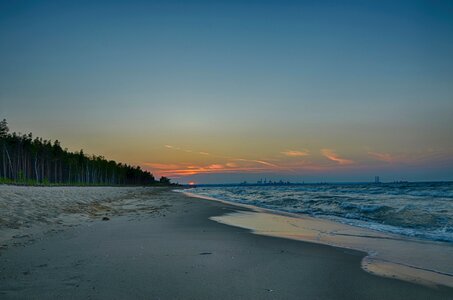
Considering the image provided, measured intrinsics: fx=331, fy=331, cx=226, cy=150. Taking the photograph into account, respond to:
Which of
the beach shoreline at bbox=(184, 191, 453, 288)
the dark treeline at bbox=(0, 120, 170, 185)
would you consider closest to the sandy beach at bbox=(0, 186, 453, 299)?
the beach shoreline at bbox=(184, 191, 453, 288)

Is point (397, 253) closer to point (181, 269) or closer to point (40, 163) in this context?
point (181, 269)

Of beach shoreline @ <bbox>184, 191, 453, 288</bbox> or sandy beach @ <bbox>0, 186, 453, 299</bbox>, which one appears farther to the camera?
beach shoreline @ <bbox>184, 191, 453, 288</bbox>

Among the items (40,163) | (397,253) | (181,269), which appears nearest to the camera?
(181,269)

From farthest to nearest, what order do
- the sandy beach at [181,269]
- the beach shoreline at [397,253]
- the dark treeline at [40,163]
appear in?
1. the dark treeline at [40,163]
2. the beach shoreline at [397,253]
3. the sandy beach at [181,269]

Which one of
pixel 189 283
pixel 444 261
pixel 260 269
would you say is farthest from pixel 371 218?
pixel 189 283

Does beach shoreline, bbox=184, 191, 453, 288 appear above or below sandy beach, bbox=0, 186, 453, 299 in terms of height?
below

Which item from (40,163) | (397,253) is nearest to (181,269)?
(397,253)

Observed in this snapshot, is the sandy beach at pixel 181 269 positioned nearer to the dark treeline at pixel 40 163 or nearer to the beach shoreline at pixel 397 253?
the beach shoreline at pixel 397 253

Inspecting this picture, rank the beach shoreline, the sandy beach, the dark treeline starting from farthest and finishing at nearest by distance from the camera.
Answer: the dark treeline, the beach shoreline, the sandy beach

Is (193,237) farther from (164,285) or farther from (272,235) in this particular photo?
(164,285)

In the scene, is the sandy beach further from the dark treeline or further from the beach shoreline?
the dark treeline

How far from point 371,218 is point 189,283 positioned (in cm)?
1473

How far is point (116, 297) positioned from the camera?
4613 mm

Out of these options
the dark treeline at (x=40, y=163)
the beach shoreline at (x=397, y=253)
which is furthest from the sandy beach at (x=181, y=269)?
the dark treeline at (x=40, y=163)
